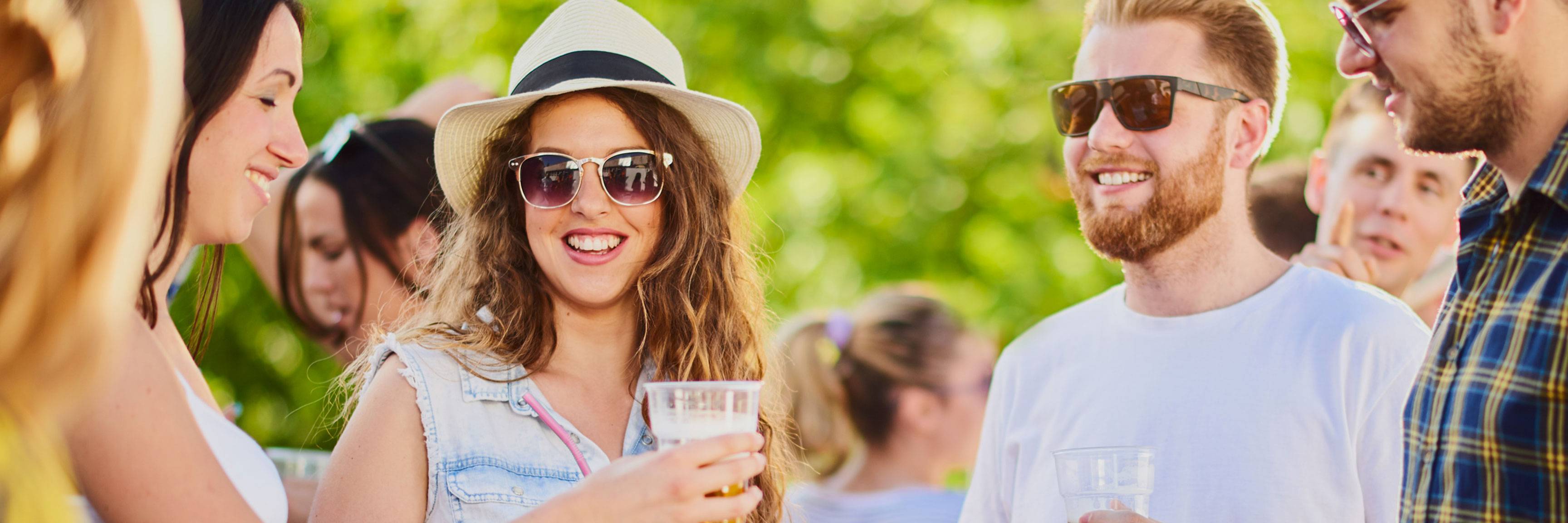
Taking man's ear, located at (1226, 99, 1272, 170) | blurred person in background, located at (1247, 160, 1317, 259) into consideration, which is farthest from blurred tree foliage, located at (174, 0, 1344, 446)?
man's ear, located at (1226, 99, 1272, 170)

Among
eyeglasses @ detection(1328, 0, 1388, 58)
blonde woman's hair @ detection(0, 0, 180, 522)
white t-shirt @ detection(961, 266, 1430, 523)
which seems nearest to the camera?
blonde woman's hair @ detection(0, 0, 180, 522)

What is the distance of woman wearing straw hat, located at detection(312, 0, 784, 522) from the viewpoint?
2768mm

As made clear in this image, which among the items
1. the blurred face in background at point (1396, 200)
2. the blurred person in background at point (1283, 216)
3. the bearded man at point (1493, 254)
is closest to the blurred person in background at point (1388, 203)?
the blurred face in background at point (1396, 200)

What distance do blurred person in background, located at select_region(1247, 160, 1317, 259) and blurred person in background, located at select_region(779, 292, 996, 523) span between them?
1.32 meters

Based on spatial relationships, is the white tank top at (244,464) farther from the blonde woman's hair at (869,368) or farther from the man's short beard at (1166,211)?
the blonde woman's hair at (869,368)

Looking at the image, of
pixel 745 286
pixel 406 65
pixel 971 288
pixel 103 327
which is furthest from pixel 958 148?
pixel 103 327

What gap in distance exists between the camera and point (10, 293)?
142cm

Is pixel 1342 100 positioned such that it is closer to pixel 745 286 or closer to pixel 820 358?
pixel 820 358

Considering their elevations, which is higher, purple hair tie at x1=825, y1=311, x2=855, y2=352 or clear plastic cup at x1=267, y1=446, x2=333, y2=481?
purple hair tie at x1=825, y1=311, x2=855, y2=352

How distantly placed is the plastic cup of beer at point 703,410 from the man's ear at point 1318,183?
319cm

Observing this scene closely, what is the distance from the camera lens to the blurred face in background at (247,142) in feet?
8.32

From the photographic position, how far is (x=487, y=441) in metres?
2.86

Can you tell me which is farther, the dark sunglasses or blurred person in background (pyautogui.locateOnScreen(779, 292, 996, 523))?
blurred person in background (pyautogui.locateOnScreen(779, 292, 996, 523))

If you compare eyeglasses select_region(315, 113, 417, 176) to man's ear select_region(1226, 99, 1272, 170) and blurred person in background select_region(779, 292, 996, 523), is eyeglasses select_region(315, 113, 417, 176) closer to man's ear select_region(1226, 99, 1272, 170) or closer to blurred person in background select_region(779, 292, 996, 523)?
blurred person in background select_region(779, 292, 996, 523)
